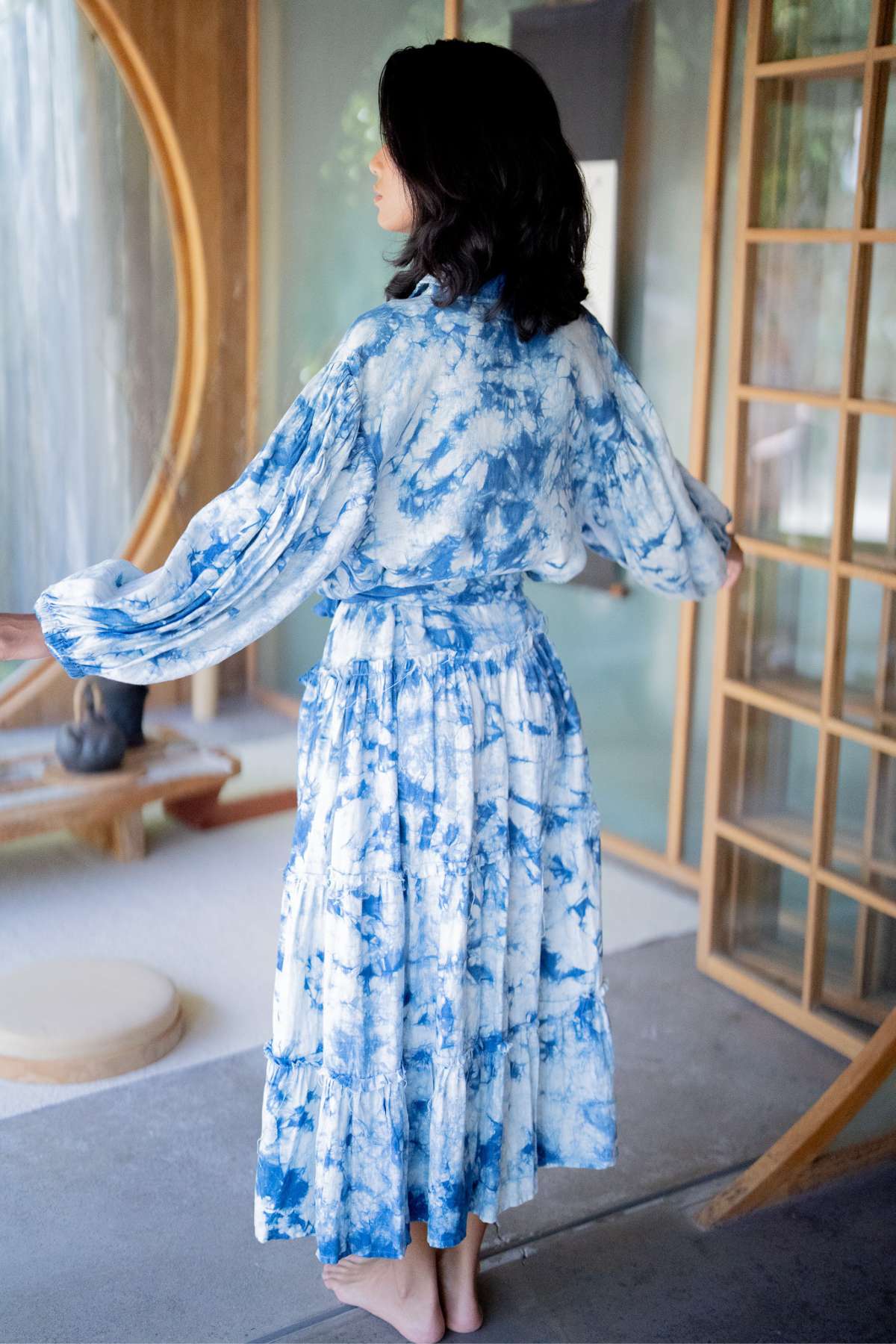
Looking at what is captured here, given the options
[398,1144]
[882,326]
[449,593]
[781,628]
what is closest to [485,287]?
[449,593]

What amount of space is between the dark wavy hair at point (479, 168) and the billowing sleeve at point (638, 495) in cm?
18

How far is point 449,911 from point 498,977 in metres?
0.12

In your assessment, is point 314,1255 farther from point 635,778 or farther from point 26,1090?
point 635,778

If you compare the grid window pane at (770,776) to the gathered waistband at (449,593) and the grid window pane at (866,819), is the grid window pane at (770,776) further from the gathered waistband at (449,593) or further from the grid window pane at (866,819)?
the gathered waistband at (449,593)

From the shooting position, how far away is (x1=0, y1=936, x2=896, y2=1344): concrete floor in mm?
1846

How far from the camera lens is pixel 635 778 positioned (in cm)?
333

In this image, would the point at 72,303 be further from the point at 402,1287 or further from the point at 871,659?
the point at 402,1287

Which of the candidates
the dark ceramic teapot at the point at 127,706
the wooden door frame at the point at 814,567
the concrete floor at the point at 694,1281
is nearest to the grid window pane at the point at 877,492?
the wooden door frame at the point at 814,567

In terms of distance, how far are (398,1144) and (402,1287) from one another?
28 cm

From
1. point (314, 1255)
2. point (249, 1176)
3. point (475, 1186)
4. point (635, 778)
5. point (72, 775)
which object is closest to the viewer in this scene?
point (475, 1186)

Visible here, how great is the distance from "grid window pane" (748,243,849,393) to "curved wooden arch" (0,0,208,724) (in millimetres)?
1010

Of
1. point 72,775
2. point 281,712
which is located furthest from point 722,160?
point 72,775

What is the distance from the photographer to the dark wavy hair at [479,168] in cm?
148

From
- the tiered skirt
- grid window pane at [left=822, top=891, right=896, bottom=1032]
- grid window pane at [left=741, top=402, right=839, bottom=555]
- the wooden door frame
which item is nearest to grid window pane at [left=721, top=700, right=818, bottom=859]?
the wooden door frame
